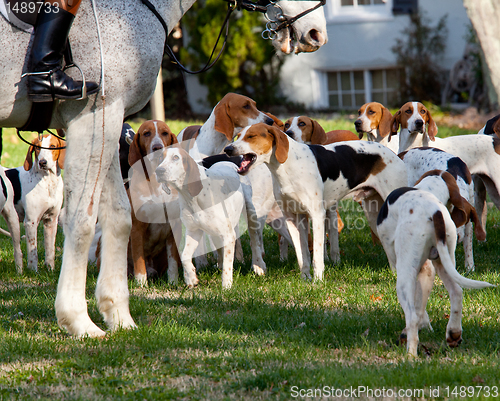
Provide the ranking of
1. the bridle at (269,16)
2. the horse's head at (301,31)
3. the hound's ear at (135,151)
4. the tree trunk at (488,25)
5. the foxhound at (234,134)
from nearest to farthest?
the bridle at (269,16), the horse's head at (301,31), the hound's ear at (135,151), the foxhound at (234,134), the tree trunk at (488,25)

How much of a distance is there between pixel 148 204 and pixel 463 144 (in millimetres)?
3653

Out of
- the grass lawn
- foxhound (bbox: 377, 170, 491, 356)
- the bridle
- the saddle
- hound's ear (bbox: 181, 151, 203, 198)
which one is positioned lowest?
the grass lawn

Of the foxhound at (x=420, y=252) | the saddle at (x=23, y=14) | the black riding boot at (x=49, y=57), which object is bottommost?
the foxhound at (x=420, y=252)

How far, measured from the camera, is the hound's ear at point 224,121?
648cm

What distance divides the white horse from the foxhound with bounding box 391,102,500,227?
3.87 meters

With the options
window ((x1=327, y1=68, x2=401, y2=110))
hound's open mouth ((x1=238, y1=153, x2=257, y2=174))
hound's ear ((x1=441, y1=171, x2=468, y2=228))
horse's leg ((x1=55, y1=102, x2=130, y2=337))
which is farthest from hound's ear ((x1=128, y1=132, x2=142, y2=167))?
window ((x1=327, y1=68, x2=401, y2=110))

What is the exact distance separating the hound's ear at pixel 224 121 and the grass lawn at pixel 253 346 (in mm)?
1681

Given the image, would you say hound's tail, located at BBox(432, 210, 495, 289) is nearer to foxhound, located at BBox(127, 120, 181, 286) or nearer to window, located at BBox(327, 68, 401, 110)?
foxhound, located at BBox(127, 120, 181, 286)

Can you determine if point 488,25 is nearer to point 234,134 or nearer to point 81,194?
point 234,134

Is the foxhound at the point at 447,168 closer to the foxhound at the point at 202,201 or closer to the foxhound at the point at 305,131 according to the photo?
the foxhound at the point at 305,131

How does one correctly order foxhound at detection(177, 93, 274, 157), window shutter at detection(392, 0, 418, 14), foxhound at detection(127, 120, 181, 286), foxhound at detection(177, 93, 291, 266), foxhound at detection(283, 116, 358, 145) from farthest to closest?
window shutter at detection(392, 0, 418, 14) < foxhound at detection(283, 116, 358, 145) < foxhound at detection(177, 93, 274, 157) < foxhound at detection(177, 93, 291, 266) < foxhound at detection(127, 120, 181, 286)

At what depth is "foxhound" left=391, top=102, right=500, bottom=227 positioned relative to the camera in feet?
21.6

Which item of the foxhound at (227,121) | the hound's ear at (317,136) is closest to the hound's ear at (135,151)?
the foxhound at (227,121)

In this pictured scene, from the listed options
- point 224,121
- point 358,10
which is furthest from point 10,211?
point 358,10
